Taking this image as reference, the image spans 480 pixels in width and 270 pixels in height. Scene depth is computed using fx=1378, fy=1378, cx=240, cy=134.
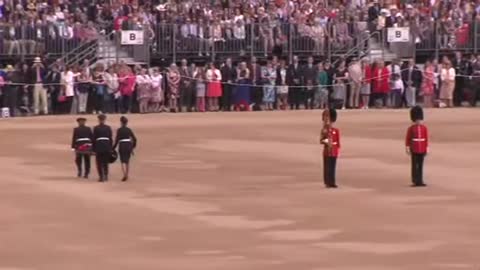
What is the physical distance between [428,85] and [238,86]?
6.24m

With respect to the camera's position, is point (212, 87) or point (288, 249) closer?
point (288, 249)

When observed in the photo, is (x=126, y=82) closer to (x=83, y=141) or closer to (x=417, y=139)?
(x=83, y=141)

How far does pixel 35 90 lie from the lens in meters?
41.6

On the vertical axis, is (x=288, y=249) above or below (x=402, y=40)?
below

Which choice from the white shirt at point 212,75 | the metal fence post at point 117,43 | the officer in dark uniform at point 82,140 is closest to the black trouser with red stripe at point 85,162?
the officer in dark uniform at point 82,140

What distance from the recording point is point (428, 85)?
44594 mm

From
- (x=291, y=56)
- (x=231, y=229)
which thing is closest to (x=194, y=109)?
(x=291, y=56)

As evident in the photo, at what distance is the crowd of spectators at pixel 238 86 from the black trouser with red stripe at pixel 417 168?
1722 centimetres

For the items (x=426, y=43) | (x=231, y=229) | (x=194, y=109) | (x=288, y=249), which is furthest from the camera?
(x=426, y=43)

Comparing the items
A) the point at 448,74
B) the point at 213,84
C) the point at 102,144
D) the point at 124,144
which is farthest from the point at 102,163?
the point at 448,74

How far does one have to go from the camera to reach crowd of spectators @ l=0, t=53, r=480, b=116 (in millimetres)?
41719

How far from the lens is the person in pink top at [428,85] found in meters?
44.5

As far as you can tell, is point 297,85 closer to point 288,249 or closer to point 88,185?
point 88,185

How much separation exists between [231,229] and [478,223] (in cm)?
395
